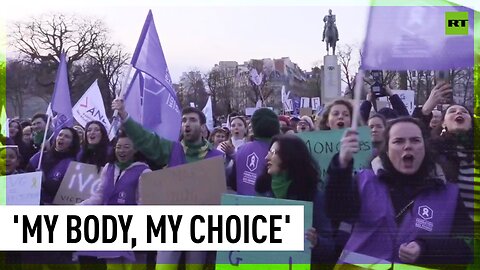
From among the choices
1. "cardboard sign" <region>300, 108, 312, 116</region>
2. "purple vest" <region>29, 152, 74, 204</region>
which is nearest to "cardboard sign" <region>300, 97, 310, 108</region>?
"cardboard sign" <region>300, 108, 312, 116</region>

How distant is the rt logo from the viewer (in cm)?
327

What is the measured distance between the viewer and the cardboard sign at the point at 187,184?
343cm

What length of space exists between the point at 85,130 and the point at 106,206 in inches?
15.1

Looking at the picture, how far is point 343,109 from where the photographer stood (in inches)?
133

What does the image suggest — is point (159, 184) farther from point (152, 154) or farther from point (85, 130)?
point (85, 130)

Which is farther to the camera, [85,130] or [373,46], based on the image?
[85,130]

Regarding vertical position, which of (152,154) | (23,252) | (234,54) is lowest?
(23,252)

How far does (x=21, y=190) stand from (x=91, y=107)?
1.65ft

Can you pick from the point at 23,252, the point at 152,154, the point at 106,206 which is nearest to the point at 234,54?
the point at 152,154

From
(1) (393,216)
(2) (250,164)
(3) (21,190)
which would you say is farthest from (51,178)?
(1) (393,216)

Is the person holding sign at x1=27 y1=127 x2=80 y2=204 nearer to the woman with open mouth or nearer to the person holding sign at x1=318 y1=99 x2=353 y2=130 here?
the person holding sign at x1=318 y1=99 x2=353 y2=130

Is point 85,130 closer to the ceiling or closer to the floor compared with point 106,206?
closer to the ceiling

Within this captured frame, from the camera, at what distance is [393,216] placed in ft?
11.2

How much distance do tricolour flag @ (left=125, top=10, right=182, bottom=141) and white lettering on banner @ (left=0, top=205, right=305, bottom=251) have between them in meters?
0.38
